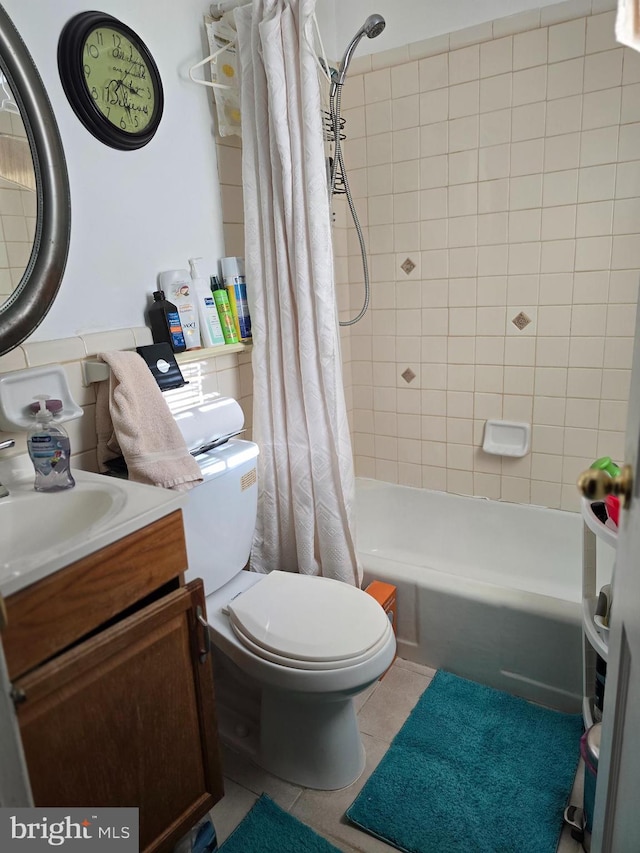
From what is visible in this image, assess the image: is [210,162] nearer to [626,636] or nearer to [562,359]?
[562,359]

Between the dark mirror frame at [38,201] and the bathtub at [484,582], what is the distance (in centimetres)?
131

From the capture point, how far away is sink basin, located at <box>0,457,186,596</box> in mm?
1091

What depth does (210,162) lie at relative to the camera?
1887 millimetres

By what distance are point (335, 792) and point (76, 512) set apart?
39.3 inches

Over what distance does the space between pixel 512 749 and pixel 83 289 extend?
1.72m

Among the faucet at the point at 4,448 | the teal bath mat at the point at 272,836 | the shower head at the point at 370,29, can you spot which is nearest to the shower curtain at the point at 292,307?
the shower head at the point at 370,29

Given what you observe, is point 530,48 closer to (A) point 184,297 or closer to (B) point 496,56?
(B) point 496,56

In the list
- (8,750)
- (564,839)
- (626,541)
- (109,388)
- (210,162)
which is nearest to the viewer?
(8,750)

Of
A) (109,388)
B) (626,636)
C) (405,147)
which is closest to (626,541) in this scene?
(626,636)

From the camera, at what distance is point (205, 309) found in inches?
71.8

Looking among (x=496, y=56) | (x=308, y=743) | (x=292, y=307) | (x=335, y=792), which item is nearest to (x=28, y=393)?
(x=292, y=307)

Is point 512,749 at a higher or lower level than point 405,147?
lower

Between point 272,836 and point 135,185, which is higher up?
point 135,185

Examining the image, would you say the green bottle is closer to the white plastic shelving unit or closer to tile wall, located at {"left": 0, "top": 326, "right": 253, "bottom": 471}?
tile wall, located at {"left": 0, "top": 326, "right": 253, "bottom": 471}
